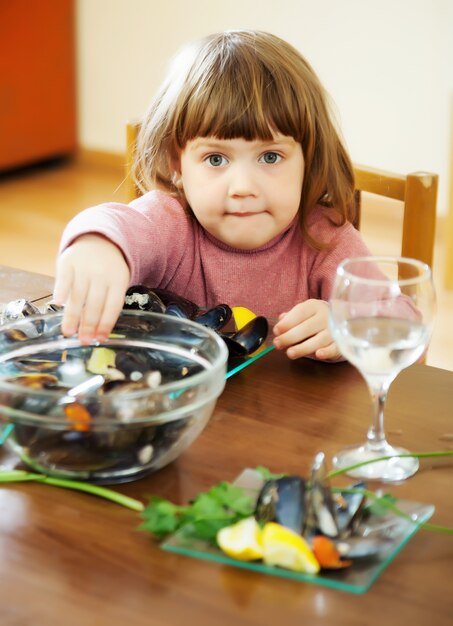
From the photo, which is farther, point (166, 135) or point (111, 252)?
point (166, 135)

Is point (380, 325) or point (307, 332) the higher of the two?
point (380, 325)

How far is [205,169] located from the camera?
1334 millimetres

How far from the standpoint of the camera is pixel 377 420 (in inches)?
35.9

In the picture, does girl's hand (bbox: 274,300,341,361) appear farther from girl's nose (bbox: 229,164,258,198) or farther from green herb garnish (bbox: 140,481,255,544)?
green herb garnish (bbox: 140,481,255,544)

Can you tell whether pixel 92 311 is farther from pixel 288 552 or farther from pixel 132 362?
pixel 288 552

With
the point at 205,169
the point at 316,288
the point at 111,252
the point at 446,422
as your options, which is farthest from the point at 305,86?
the point at 446,422

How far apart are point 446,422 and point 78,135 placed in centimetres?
418

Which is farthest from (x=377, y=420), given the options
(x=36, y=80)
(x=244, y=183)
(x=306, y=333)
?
(x=36, y=80)

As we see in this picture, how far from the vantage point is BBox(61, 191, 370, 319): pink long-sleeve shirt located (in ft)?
4.74

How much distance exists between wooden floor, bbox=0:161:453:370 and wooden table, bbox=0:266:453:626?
6.48ft

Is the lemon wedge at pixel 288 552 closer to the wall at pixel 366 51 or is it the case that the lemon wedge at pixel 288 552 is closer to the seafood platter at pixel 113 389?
the seafood platter at pixel 113 389

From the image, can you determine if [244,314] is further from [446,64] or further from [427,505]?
[446,64]

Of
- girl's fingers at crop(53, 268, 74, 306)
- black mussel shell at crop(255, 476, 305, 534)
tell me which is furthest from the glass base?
girl's fingers at crop(53, 268, 74, 306)

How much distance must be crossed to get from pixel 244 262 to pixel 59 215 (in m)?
2.83
